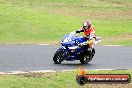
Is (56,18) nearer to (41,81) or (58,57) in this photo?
(58,57)

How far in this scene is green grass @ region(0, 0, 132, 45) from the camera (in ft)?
98.3

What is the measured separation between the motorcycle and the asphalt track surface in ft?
0.82

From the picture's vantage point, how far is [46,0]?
46.8 m

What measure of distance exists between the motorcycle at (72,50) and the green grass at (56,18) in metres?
8.60

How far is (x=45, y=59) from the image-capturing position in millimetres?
19156

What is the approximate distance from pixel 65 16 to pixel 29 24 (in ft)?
21.1

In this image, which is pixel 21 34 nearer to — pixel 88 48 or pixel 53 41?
pixel 53 41

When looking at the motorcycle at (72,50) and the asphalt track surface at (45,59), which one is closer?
the asphalt track surface at (45,59)

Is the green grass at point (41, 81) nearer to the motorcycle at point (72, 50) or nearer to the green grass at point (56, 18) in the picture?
the motorcycle at point (72, 50)

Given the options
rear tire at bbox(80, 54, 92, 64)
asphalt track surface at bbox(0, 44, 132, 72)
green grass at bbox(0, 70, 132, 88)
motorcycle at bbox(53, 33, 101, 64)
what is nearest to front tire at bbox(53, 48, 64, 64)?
motorcycle at bbox(53, 33, 101, 64)

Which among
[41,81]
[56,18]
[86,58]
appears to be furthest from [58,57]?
[56,18]

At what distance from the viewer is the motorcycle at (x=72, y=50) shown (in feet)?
59.0

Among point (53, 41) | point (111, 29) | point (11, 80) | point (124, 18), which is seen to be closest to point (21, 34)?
point (53, 41)

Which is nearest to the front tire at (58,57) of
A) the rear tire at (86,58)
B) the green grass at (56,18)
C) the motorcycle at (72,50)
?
the motorcycle at (72,50)
